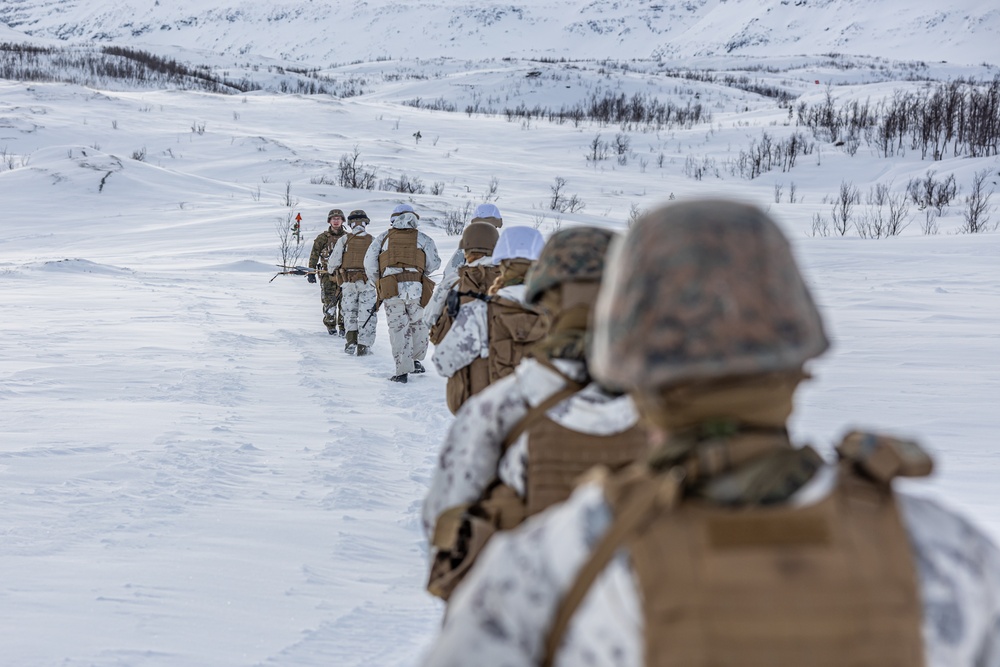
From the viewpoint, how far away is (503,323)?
4395 mm

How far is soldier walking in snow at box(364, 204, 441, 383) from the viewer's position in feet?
31.1

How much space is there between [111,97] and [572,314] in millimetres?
40221

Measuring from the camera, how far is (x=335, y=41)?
118250 mm

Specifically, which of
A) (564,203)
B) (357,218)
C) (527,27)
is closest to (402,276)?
(357,218)

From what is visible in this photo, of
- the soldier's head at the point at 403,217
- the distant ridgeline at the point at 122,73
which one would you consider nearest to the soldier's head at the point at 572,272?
the soldier's head at the point at 403,217

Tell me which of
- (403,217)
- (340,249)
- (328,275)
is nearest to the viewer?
(403,217)

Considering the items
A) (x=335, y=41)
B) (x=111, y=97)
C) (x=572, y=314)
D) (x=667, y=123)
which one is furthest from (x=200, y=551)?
(x=335, y=41)

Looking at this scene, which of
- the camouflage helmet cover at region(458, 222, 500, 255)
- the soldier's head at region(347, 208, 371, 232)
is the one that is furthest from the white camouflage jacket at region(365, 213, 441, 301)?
the camouflage helmet cover at region(458, 222, 500, 255)

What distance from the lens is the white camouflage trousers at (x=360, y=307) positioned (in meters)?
11.0

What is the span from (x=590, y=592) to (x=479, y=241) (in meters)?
4.84

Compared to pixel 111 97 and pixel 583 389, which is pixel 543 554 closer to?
pixel 583 389

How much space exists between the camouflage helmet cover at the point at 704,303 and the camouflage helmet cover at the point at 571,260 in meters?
1.18

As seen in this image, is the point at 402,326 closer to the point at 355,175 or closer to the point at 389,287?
the point at 389,287

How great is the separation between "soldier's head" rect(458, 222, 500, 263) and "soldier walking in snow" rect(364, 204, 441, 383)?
138 inches
